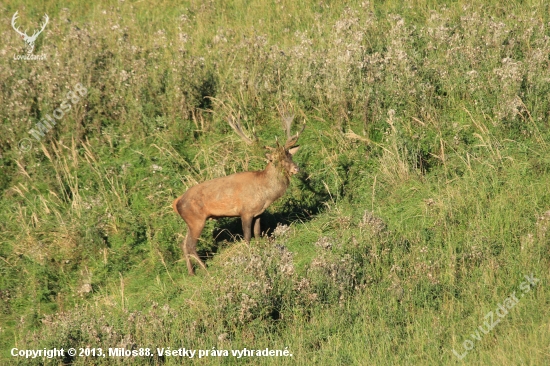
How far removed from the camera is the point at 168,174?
12.1 m

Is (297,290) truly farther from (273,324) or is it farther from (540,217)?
(540,217)

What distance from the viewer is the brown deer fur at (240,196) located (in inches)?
401

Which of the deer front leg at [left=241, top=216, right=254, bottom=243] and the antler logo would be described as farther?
the antler logo

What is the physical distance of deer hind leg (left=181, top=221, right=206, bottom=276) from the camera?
1031 centimetres

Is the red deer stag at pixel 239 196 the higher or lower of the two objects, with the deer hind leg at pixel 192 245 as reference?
higher

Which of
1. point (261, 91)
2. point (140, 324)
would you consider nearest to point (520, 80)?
point (261, 91)
